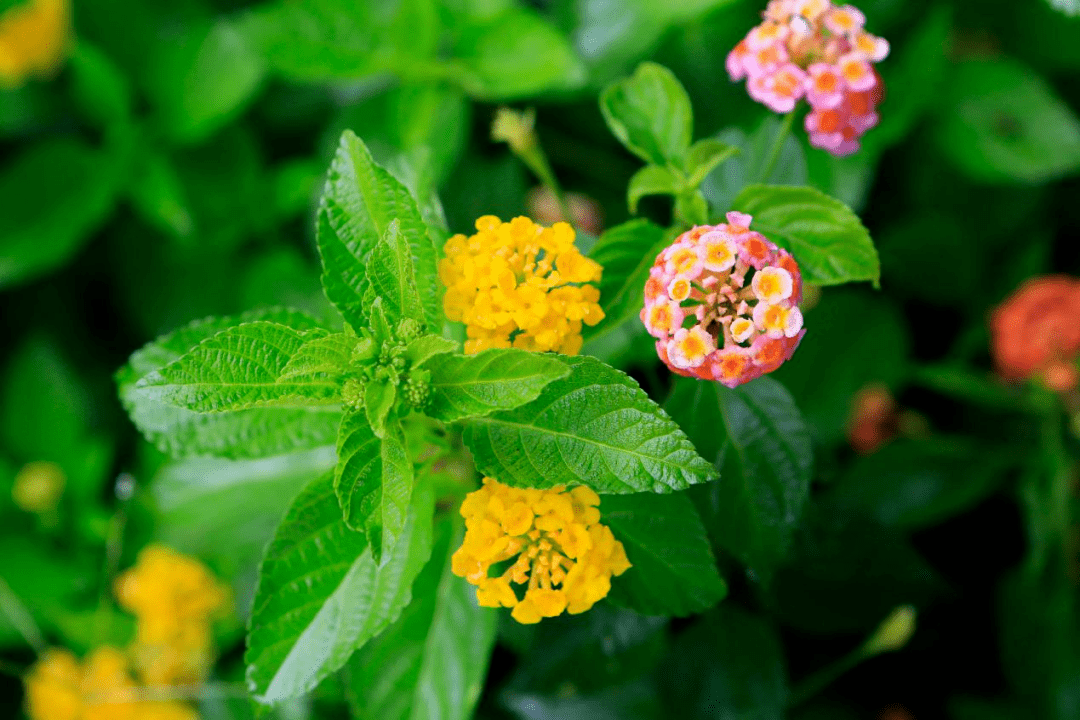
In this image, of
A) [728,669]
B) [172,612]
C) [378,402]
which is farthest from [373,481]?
[172,612]

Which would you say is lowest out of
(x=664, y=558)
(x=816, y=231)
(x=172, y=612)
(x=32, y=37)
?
(x=172, y=612)

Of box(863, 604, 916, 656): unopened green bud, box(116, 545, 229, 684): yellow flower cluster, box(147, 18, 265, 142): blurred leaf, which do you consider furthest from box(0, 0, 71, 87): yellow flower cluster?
box(863, 604, 916, 656): unopened green bud

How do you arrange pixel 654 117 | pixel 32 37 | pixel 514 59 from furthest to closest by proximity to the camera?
pixel 32 37
pixel 514 59
pixel 654 117

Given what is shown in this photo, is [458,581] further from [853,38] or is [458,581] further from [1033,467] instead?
[1033,467]

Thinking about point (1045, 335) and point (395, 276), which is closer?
point (395, 276)

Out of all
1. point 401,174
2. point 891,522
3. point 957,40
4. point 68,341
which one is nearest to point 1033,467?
point 891,522

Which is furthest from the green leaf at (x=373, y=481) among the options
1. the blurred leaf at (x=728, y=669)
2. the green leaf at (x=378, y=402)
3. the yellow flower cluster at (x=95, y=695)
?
the yellow flower cluster at (x=95, y=695)

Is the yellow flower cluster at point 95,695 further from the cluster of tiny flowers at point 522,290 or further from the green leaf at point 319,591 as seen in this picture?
the cluster of tiny flowers at point 522,290

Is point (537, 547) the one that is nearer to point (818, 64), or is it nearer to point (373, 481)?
point (373, 481)
